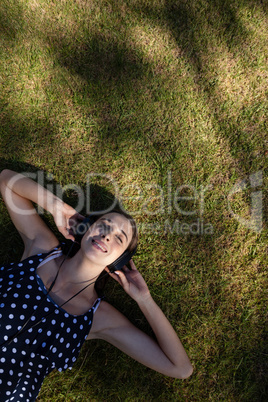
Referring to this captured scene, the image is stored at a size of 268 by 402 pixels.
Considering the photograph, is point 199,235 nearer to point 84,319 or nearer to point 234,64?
point 84,319

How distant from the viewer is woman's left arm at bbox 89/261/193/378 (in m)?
2.96

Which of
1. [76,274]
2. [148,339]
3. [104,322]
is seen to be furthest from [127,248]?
A: [148,339]

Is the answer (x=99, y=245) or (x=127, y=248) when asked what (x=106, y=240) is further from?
(x=127, y=248)

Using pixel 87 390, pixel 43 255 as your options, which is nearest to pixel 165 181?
pixel 43 255

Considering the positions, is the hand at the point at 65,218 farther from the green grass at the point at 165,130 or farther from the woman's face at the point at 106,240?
the green grass at the point at 165,130

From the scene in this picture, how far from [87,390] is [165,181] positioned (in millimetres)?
2540

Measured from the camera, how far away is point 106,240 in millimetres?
2727

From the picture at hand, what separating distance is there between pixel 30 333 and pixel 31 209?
1209 mm

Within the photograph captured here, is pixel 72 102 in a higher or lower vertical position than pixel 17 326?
higher

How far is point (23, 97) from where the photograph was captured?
3.65 metres

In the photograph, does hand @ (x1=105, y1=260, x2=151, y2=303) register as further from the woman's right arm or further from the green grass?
the woman's right arm

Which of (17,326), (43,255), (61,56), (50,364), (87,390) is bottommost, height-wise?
(87,390)

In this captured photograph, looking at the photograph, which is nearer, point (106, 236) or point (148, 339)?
point (106, 236)

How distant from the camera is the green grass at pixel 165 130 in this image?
3537mm
